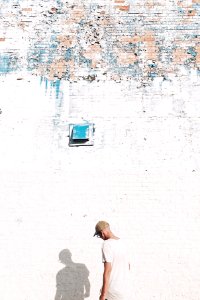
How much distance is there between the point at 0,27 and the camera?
20.8 ft

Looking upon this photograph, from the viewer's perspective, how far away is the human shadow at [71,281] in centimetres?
499

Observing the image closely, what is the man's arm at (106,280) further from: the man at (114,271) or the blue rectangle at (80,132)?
the blue rectangle at (80,132)

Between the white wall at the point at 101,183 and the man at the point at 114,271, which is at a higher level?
the white wall at the point at 101,183

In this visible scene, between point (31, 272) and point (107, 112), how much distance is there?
7.97 feet

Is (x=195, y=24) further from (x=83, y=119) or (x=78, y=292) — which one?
(x=78, y=292)

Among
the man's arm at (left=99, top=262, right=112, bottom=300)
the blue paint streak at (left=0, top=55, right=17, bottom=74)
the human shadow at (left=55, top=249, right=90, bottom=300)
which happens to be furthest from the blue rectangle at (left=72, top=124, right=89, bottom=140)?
the man's arm at (left=99, top=262, right=112, bottom=300)

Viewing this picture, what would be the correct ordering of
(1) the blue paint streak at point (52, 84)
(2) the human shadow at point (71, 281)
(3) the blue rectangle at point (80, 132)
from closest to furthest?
1. (2) the human shadow at point (71, 281)
2. (3) the blue rectangle at point (80, 132)
3. (1) the blue paint streak at point (52, 84)

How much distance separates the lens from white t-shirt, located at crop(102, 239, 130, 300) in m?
3.88

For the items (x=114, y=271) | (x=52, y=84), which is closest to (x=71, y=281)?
(x=114, y=271)

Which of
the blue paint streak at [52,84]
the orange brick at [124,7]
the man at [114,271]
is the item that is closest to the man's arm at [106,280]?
the man at [114,271]

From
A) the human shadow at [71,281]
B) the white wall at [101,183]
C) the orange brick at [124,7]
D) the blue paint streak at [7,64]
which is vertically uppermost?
the orange brick at [124,7]

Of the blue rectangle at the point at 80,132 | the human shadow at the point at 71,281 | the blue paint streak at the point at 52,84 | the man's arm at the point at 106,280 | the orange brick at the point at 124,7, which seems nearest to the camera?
the man's arm at the point at 106,280

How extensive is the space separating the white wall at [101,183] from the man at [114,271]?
1.14m

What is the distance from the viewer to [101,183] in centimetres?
537
